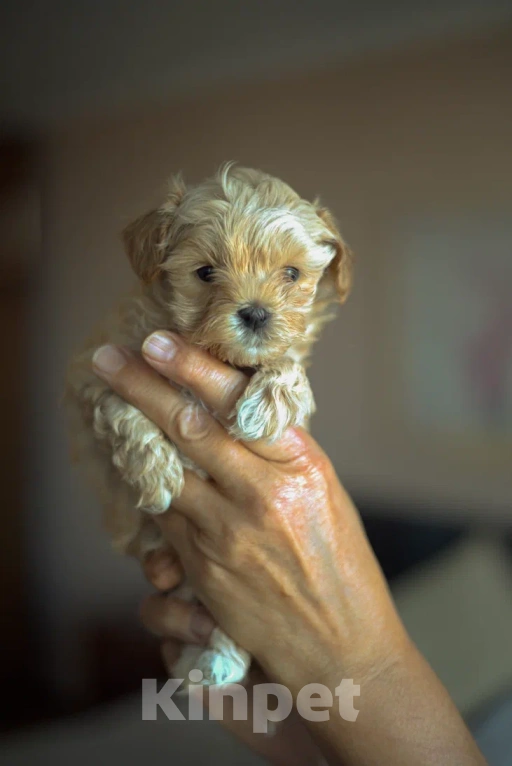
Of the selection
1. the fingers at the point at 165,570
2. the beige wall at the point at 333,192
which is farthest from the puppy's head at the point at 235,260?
the fingers at the point at 165,570

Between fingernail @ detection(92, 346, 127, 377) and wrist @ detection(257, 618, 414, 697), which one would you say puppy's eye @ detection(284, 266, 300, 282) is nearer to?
fingernail @ detection(92, 346, 127, 377)

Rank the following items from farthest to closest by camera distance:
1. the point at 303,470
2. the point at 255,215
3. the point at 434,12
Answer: the point at 434,12, the point at 303,470, the point at 255,215

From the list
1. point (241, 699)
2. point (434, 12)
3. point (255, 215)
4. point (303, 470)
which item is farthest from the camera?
point (434, 12)

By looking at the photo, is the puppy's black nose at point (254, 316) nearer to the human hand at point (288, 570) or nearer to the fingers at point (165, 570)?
the human hand at point (288, 570)

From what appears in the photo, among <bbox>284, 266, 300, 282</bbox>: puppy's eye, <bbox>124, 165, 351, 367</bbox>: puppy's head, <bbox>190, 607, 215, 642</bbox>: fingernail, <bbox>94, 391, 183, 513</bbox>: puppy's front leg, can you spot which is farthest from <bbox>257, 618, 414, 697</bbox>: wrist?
<bbox>284, 266, 300, 282</bbox>: puppy's eye

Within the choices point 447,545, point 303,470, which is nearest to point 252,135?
point 303,470

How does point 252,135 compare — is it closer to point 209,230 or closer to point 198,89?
→ point 198,89
